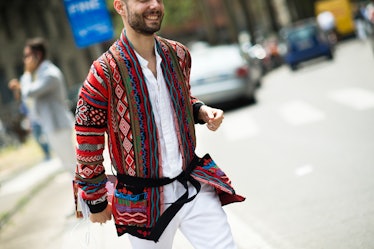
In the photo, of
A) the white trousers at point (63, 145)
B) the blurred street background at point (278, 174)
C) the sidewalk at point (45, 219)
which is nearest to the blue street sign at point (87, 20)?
the blurred street background at point (278, 174)

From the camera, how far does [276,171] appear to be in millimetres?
6945

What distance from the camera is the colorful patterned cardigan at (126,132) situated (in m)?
2.59

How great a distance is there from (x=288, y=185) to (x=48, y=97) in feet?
9.39

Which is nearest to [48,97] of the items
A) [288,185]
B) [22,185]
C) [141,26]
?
[288,185]

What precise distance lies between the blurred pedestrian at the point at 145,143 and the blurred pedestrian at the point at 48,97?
4.13 m

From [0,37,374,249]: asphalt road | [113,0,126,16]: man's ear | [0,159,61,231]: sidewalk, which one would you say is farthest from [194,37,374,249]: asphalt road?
[0,159,61,231]: sidewalk

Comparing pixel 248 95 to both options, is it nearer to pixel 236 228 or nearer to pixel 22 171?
pixel 22 171

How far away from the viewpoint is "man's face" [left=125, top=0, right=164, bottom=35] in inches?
104

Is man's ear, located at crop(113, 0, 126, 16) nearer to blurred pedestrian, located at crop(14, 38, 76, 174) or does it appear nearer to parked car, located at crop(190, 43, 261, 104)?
blurred pedestrian, located at crop(14, 38, 76, 174)

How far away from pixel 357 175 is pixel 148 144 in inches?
151

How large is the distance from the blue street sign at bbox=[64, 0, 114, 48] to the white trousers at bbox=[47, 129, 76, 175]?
6.43 ft

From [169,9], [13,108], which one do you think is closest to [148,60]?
[13,108]

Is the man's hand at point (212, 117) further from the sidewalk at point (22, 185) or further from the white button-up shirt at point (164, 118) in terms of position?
the sidewalk at point (22, 185)

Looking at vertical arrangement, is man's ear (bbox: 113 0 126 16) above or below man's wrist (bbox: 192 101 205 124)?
above
